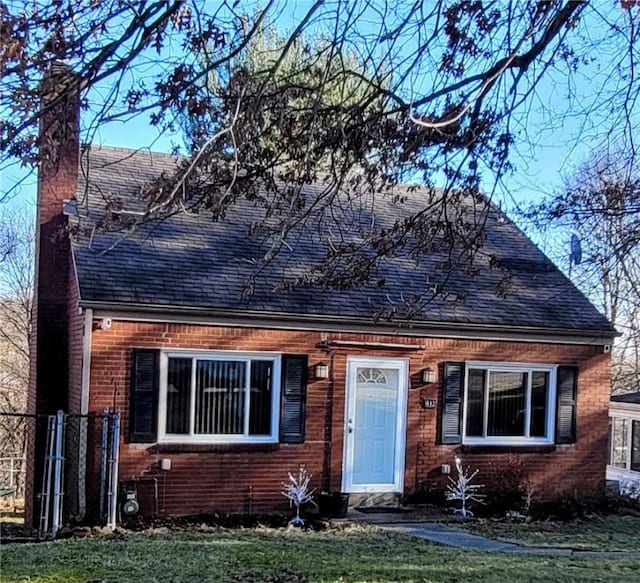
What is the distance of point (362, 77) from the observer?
Answer: 5.61 meters

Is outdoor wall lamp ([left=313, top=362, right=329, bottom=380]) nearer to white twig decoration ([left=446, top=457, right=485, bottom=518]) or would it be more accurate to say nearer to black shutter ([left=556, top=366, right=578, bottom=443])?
white twig decoration ([left=446, top=457, right=485, bottom=518])

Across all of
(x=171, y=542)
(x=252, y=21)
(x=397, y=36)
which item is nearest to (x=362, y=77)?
(x=397, y=36)

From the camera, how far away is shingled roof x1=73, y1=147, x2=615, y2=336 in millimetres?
11430

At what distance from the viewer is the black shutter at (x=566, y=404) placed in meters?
13.6

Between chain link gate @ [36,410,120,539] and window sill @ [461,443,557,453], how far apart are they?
5.56 meters

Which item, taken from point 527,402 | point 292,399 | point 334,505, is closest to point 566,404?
point 527,402

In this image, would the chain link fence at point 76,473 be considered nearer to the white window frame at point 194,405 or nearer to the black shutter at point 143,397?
the black shutter at point 143,397

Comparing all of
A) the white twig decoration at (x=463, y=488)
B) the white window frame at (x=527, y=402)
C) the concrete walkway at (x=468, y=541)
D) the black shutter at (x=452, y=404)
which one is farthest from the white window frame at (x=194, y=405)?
the white window frame at (x=527, y=402)

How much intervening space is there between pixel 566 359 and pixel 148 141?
9.86m

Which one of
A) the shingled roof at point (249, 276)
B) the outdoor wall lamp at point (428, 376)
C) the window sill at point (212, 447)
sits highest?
the shingled roof at point (249, 276)

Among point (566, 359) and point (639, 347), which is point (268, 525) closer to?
point (566, 359)

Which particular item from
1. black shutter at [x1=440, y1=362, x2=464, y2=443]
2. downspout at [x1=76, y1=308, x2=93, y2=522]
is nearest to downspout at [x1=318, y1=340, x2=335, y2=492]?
black shutter at [x1=440, y1=362, x2=464, y2=443]

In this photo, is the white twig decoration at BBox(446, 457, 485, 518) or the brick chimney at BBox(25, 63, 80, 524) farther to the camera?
the white twig decoration at BBox(446, 457, 485, 518)

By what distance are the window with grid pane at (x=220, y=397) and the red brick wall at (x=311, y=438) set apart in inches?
9.7
